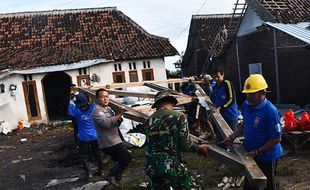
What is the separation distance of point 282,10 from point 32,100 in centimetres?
1215

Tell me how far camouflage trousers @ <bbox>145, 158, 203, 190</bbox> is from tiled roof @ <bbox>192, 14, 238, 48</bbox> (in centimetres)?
1893

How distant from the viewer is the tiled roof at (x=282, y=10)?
13602mm

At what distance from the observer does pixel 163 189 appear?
320 cm

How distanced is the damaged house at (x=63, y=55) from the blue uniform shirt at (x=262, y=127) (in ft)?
43.4

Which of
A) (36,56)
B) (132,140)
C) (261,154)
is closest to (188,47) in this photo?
(36,56)

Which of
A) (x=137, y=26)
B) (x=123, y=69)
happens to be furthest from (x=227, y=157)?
(x=137, y=26)

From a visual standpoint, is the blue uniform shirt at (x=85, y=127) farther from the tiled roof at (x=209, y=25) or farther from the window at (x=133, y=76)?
the tiled roof at (x=209, y=25)

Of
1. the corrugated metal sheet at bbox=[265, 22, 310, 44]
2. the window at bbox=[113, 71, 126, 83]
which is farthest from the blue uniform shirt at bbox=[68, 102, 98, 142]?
the window at bbox=[113, 71, 126, 83]

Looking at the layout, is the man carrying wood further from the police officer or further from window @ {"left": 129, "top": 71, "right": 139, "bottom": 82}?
window @ {"left": 129, "top": 71, "right": 139, "bottom": 82}

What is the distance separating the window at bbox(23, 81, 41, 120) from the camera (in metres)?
15.8

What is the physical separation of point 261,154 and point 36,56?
15.2 meters

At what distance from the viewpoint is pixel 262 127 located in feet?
10.9

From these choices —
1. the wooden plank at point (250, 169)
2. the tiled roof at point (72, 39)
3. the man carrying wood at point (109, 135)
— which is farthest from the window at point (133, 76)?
the wooden plank at point (250, 169)

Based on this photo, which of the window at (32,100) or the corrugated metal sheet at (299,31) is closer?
the corrugated metal sheet at (299,31)
